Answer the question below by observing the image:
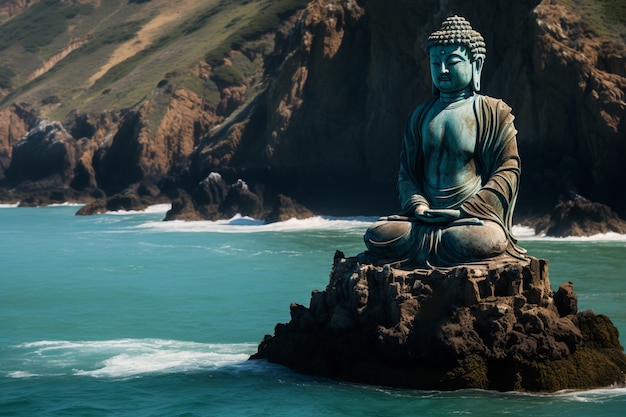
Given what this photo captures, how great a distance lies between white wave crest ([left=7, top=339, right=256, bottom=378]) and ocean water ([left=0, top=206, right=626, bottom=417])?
35 mm

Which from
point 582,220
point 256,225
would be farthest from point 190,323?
point 256,225

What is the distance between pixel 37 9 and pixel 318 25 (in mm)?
110102

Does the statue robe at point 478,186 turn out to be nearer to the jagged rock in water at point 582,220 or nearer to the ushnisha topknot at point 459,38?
the ushnisha topknot at point 459,38

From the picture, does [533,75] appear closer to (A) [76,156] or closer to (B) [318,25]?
(B) [318,25]

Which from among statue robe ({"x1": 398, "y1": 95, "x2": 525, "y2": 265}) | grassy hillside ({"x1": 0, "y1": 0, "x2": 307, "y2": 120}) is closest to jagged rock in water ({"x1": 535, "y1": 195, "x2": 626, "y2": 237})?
statue robe ({"x1": 398, "y1": 95, "x2": 525, "y2": 265})

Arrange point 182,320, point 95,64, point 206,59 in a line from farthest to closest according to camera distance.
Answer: point 95,64 → point 206,59 → point 182,320

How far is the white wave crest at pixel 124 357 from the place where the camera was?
71.6ft

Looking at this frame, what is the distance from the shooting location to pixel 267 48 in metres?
110

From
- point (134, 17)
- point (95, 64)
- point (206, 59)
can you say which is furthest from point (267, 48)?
point (134, 17)

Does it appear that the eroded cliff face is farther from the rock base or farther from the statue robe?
the rock base

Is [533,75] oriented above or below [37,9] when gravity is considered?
below

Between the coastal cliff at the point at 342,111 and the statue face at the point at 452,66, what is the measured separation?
30093 mm


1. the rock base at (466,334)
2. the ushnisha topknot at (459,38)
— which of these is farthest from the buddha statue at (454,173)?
the rock base at (466,334)

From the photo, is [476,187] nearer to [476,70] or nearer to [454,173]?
[454,173]
